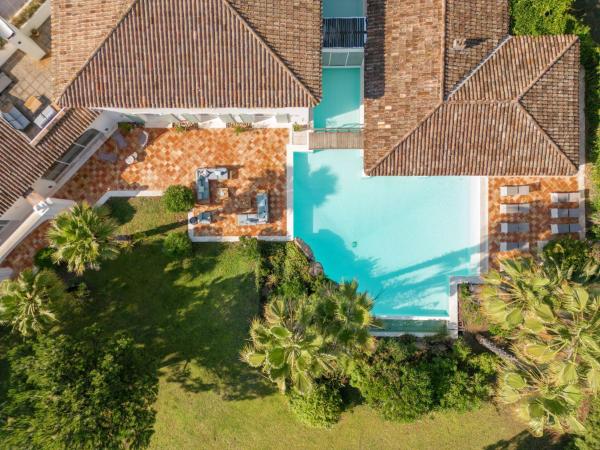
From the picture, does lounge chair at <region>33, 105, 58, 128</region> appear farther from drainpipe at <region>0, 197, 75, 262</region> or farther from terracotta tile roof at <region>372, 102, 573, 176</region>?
terracotta tile roof at <region>372, 102, 573, 176</region>

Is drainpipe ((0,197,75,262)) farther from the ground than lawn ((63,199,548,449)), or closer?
farther from the ground

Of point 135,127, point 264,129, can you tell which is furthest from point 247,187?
point 135,127

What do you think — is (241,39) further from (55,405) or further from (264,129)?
(55,405)

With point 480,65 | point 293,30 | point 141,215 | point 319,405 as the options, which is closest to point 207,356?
point 319,405

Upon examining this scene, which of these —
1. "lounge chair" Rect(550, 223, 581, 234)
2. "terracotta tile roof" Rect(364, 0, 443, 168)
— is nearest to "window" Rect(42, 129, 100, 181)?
"terracotta tile roof" Rect(364, 0, 443, 168)

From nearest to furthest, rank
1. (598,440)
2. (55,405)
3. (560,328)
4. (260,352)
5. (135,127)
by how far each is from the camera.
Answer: (560,328), (260,352), (55,405), (598,440), (135,127)

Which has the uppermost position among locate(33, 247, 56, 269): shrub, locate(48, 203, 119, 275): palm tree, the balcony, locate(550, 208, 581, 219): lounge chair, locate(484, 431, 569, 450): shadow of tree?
the balcony
